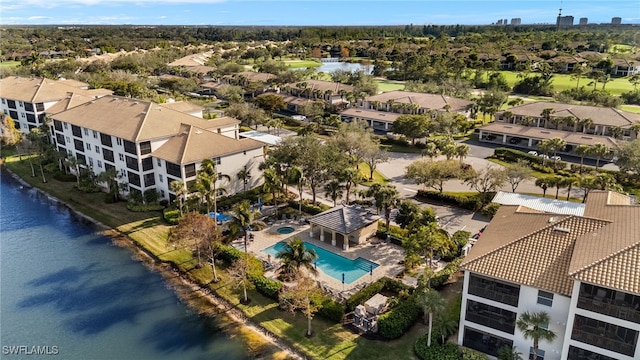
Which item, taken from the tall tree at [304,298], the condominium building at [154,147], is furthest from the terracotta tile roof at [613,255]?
the condominium building at [154,147]

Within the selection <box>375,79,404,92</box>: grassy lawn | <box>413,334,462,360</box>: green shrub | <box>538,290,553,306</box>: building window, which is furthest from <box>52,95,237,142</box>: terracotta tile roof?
<box>375,79,404,92</box>: grassy lawn

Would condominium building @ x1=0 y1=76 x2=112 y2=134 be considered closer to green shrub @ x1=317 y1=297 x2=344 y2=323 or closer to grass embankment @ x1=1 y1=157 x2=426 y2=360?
grass embankment @ x1=1 y1=157 x2=426 y2=360

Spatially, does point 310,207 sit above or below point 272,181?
below

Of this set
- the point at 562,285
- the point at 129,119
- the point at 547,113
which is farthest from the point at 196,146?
the point at 547,113

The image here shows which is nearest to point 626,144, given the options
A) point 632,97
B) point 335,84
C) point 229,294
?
point 229,294

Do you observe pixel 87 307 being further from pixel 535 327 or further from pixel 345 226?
pixel 535 327

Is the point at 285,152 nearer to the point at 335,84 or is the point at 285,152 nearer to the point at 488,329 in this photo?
the point at 488,329
